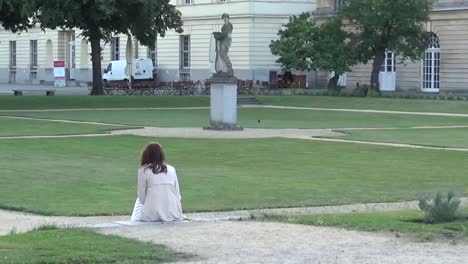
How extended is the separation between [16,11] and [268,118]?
11798 mm

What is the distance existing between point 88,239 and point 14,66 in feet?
299

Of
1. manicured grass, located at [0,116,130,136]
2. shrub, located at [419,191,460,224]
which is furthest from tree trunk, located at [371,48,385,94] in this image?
shrub, located at [419,191,460,224]

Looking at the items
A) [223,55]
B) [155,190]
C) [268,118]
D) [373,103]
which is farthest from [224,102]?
[373,103]

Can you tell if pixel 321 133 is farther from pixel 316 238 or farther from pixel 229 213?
pixel 316 238

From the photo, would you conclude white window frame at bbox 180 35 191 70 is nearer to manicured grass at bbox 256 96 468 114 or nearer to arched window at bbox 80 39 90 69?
arched window at bbox 80 39 90 69

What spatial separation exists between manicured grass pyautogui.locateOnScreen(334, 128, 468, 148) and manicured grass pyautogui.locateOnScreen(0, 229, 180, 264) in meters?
18.0

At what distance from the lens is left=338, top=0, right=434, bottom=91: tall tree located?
60.5 metres

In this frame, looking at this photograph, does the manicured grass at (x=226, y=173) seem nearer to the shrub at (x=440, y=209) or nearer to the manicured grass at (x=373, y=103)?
the shrub at (x=440, y=209)

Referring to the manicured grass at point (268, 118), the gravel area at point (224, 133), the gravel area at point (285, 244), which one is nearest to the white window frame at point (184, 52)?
the manicured grass at point (268, 118)

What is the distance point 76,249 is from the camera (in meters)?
10.9

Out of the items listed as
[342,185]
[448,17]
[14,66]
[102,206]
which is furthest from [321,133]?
[14,66]

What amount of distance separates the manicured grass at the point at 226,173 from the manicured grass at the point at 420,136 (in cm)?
251

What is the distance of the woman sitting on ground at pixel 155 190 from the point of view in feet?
43.8

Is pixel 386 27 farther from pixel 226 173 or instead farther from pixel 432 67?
pixel 226 173
